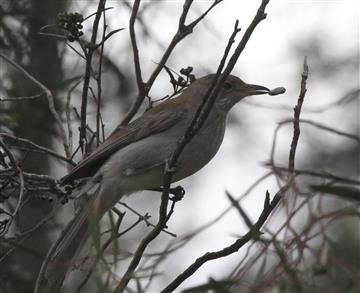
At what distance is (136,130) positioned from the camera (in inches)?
239

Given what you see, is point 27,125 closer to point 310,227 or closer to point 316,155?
point 310,227

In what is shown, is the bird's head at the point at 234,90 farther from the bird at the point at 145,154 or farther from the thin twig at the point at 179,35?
the thin twig at the point at 179,35

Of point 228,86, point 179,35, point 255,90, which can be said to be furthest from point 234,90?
point 179,35

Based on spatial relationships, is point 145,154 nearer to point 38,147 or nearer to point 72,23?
point 38,147

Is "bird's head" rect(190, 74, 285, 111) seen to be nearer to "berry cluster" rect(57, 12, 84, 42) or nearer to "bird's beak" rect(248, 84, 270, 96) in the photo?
Result: "bird's beak" rect(248, 84, 270, 96)

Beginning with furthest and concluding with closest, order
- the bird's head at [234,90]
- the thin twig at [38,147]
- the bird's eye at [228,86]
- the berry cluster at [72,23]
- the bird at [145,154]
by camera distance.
A: the bird's eye at [228,86] < the bird's head at [234,90] < the bird at [145,154] < the thin twig at [38,147] < the berry cluster at [72,23]

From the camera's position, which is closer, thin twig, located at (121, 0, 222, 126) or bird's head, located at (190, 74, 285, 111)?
thin twig, located at (121, 0, 222, 126)

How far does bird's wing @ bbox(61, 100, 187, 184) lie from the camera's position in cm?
564

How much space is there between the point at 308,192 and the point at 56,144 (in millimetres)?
5951

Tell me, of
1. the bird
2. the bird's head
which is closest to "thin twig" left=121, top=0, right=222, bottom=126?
the bird

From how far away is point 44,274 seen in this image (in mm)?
4102

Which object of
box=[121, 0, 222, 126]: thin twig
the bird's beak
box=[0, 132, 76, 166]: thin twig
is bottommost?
box=[0, 132, 76, 166]: thin twig

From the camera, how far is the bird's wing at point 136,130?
5.64 metres

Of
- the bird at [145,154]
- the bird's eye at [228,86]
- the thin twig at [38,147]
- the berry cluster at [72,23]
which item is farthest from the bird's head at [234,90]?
the berry cluster at [72,23]
